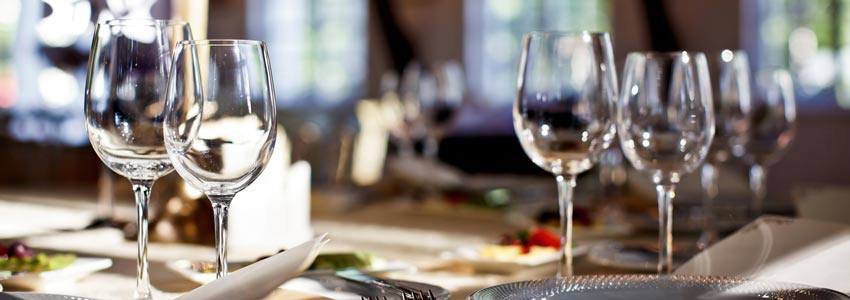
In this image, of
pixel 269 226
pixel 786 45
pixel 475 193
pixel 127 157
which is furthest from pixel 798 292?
pixel 786 45

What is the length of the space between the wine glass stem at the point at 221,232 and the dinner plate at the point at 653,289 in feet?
0.59

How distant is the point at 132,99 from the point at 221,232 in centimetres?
15

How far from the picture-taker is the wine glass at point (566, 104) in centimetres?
93

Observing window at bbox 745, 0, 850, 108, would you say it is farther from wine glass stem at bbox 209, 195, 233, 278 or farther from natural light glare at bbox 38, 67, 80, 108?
wine glass stem at bbox 209, 195, 233, 278


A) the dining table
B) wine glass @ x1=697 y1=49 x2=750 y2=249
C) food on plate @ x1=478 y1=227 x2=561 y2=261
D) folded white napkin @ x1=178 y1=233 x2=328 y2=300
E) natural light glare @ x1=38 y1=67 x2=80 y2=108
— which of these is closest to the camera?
folded white napkin @ x1=178 y1=233 x2=328 y2=300

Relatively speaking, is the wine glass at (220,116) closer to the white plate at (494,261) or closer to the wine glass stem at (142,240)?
the wine glass stem at (142,240)

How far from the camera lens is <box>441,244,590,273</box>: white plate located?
44.6 inches

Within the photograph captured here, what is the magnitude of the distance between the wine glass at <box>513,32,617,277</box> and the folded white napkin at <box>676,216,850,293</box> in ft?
0.52

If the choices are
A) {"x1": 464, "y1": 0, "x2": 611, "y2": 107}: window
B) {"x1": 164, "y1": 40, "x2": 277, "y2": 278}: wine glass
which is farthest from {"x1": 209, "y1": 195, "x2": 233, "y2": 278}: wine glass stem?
{"x1": 464, "y1": 0, "x2": 611, "y2": 107}: window

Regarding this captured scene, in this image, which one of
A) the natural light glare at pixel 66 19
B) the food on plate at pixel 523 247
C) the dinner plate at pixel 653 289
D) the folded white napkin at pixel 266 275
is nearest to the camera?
the folded white napkin at pixel 266 275

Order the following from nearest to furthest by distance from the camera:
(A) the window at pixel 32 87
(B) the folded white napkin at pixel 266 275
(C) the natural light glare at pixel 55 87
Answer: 1. (B) the folded white napkin at pixel 266 275
2. (A) the window at pixel 32 87
3. (C) the natural light glare at pixel 55 87

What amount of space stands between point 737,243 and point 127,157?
59cm

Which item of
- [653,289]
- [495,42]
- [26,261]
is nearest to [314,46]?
[495,42]

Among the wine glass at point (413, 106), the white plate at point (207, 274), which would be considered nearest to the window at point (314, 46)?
the wine glass at point (413, 106)
